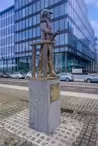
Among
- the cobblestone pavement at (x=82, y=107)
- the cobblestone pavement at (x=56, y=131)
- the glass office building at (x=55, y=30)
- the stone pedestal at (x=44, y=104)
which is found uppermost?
the glass office building at (x=55, y=30)

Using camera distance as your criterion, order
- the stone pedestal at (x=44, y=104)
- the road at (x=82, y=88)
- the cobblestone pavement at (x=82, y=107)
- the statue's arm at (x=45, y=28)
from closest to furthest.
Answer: the stone pedestal at (x=44, y=104)
the statue's arm at (x=45, y=28)
the cobblestone pavement at (x=82, y=107)
the road at (x=82, y=88)

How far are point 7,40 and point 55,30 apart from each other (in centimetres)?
2750

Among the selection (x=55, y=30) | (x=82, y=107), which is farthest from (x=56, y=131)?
(x=55, y=30)

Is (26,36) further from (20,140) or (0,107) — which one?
(20,140)

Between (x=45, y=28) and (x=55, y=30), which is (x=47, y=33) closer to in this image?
(x=45, y=28)

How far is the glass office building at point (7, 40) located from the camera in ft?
178

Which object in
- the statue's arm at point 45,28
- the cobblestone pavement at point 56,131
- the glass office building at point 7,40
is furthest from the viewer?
the glass office building at point 7,40

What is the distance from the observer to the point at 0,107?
7543mm

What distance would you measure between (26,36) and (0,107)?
41.1 m

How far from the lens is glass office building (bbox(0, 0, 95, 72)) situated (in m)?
36.7

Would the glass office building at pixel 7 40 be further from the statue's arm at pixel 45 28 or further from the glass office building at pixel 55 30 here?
the statue's arm at pixel 45 28

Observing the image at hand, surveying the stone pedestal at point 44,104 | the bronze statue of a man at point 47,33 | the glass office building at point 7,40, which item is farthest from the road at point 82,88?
the glass office building at point 7,40

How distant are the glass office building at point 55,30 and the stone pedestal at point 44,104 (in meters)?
29.8

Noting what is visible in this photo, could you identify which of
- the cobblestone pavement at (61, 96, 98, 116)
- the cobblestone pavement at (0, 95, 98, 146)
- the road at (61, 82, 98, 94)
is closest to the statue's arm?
the cobblestone pavement at (0, 95, 98, 146)
